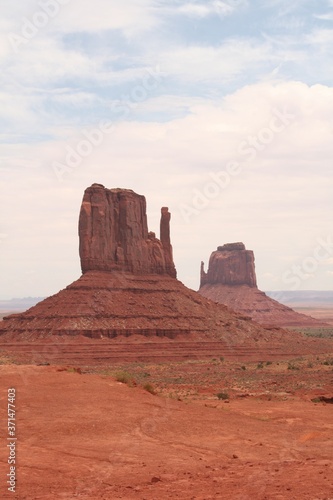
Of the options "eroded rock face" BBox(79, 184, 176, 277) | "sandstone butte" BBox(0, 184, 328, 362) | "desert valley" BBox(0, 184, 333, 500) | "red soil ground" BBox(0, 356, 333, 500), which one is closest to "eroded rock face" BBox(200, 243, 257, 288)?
"sandstone butte" BBox(0, 184, 328, 362)

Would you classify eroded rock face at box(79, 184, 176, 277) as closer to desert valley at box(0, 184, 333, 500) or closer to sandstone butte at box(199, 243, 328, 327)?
desert valley at box(0, 184, 333, 500)

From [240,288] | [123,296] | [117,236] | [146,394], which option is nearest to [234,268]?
[240,288]

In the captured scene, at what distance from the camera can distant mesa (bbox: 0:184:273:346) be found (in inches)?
3327

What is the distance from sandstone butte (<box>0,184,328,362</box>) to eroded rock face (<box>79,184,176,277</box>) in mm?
127

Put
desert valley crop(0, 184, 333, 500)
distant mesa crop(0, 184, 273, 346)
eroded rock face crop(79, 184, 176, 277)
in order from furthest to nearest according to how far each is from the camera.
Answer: eroded rock face crop(79, 184, 176, 277)
distant mesa crop(0, 184, 273, 346)
desert valley crop(0, 184, 333, 500)

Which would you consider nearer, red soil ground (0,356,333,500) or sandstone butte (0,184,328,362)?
red soil ground (0,356,333,500)

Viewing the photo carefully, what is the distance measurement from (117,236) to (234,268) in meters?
89.2

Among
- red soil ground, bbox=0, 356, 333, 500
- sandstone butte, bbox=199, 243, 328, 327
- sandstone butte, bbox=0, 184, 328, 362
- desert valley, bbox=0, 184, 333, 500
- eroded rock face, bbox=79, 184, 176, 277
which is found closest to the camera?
red soil ground, bbox=0, 356, 333, 500

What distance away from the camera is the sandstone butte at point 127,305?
82938 millimetres

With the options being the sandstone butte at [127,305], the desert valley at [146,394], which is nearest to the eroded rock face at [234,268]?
the sandstone butte at [127,305]

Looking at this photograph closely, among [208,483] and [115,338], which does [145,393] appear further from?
[115,338]

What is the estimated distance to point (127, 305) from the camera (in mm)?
89062

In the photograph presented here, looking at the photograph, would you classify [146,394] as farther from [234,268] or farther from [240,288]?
[234,268]

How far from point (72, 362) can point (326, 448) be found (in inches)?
2068
